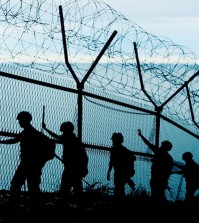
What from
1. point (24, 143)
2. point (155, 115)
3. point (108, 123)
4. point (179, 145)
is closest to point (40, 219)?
point (24, 143)

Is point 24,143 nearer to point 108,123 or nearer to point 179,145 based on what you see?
point 108,123

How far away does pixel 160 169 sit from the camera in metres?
9.61

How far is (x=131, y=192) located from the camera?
1074 cm

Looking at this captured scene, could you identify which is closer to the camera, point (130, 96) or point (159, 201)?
point (130, 96)

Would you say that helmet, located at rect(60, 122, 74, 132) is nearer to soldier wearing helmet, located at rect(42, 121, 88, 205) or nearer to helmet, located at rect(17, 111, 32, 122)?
soldier wearing helmet, located at rect(42, 121, 88, 205)

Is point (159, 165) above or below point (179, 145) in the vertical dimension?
below

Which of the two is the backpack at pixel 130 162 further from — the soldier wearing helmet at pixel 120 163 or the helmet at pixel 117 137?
the helmet at pixel 117 137

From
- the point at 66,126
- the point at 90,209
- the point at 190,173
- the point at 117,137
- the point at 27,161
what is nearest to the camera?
the point at 27,161

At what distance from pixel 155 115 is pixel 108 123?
1565mm

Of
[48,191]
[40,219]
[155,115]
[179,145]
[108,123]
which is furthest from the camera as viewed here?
[179,145]

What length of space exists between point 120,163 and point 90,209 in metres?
1.61

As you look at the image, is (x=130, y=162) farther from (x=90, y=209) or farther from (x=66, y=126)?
(x=66, y=126)

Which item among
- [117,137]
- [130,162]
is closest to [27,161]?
[117,137]

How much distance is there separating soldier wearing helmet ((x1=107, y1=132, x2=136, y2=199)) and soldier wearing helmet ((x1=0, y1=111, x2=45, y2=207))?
7.59 ft
